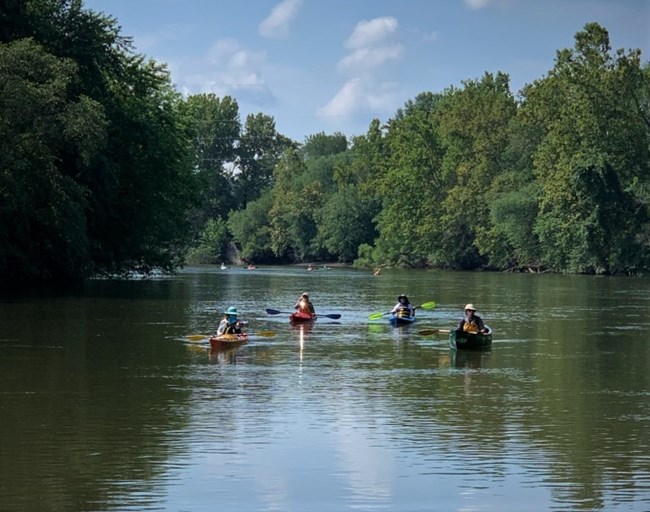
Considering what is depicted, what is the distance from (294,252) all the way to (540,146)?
53848 millimetres

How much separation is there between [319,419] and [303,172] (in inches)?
5926

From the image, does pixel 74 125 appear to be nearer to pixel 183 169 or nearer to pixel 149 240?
pixel 149 240

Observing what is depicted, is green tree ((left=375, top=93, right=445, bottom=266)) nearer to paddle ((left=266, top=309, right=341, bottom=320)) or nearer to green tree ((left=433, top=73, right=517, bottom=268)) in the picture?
green tree ((left=433, top=73, right=517, bottom=268))

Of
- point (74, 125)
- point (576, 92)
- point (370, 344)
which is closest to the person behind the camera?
point (370, 344)

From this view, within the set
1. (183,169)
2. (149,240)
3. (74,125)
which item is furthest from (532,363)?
(183,169)

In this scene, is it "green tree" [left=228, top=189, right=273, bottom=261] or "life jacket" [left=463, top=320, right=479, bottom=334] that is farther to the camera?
"green tree" [left=228, top=189, right=273, bottom=261]

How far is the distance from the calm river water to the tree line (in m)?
14.8

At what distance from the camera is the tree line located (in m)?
53.8

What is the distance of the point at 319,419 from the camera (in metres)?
20.3

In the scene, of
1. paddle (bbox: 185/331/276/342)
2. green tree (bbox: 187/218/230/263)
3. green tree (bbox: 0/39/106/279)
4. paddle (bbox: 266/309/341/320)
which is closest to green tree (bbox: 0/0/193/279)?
green tree (bbox: 0/39/106/279)

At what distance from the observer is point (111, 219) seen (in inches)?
2559

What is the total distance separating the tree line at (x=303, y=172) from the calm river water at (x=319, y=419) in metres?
14.8

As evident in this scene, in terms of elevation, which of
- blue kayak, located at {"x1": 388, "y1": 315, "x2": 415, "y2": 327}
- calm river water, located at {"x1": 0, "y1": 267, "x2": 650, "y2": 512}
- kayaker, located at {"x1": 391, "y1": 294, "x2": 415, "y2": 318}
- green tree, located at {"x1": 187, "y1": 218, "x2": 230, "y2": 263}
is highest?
green tree, located at {"x1": 187, "y1": 218, "x2": 230, "y2": 263}

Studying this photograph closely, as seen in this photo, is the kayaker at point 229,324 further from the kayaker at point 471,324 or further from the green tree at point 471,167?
the green tree at point 471,167
